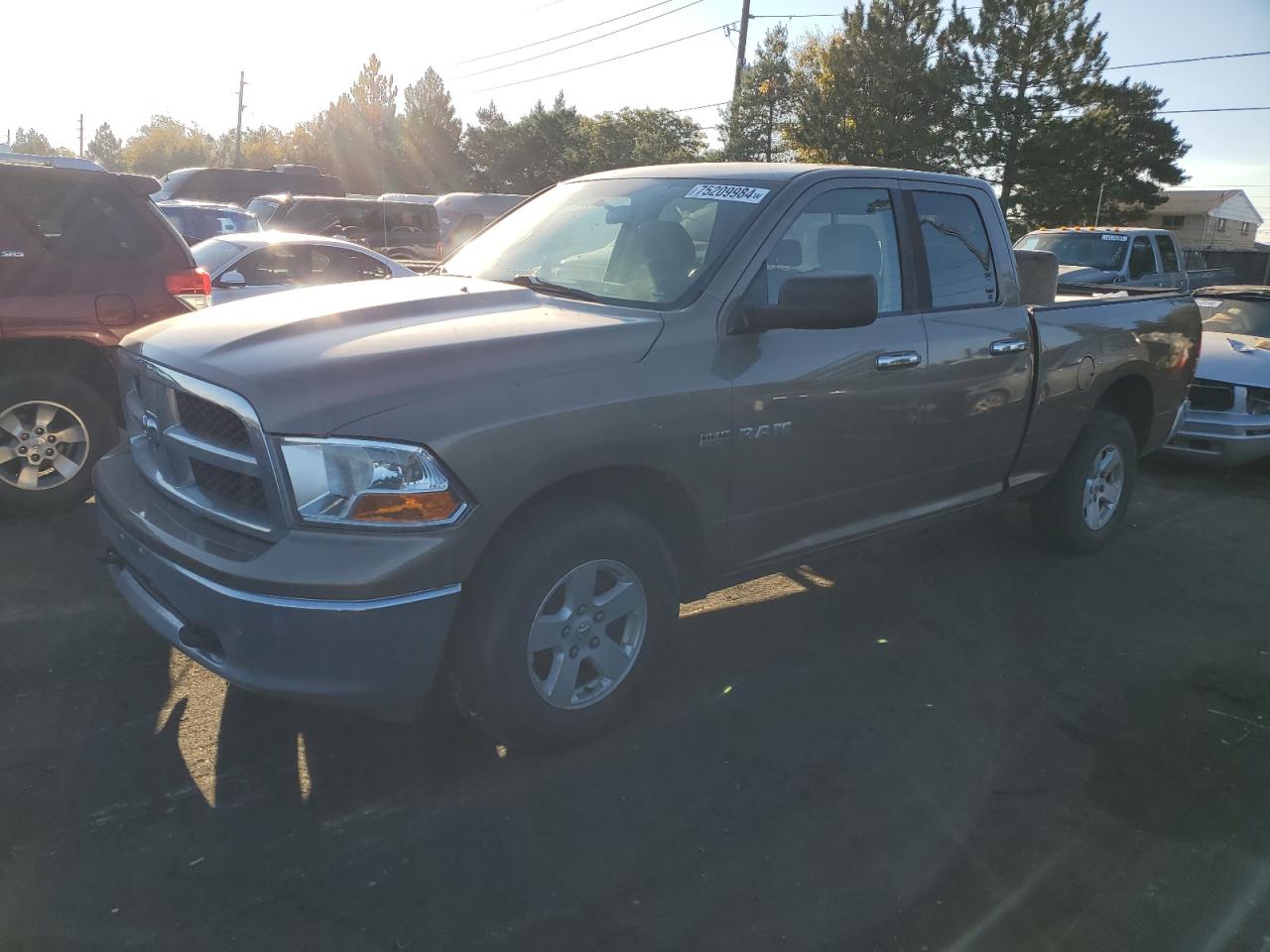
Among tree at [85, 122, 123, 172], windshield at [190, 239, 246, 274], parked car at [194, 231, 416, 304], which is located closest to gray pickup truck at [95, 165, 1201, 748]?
parked car at [194, 231, 416, 304]

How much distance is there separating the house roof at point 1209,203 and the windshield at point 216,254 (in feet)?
186

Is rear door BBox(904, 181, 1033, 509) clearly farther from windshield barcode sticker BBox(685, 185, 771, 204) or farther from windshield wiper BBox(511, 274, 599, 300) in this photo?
windshield wiper BBox(511, 274, 599, 300)

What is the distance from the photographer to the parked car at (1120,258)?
1370cm

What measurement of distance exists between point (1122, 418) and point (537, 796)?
4332 mm

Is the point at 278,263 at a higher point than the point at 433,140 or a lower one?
lower

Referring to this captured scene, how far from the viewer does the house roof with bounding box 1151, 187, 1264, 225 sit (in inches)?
2288

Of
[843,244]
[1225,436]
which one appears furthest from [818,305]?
[1225,436]

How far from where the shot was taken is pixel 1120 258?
14.0 meters

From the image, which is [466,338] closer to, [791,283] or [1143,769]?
[791,283]

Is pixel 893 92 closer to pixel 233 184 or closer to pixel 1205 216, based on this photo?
pixel 233 184

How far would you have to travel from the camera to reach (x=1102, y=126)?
33.3 meters

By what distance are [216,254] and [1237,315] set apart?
374 inches

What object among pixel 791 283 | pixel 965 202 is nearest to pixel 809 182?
pixel 791 283

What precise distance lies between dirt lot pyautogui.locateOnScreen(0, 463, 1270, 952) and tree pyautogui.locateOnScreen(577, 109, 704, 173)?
39.1 metres
